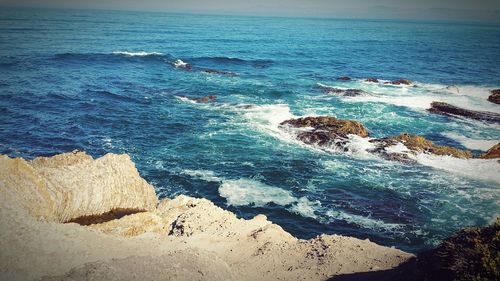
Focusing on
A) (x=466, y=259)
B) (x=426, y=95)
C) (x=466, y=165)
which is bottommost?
(x=466, y=165)

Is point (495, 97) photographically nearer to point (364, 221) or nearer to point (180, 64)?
point (364, 221)

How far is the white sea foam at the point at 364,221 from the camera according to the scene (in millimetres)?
17000

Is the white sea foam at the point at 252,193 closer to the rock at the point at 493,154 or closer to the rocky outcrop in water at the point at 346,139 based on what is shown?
A: the rocky outcrop in water at the point at 346,139

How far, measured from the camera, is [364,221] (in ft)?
57.2

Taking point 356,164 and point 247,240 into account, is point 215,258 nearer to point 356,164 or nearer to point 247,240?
point 247,240

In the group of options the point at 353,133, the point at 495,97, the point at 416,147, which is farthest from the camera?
the point at 495,97

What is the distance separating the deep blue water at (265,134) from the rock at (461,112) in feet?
4.97

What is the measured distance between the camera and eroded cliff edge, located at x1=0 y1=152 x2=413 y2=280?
8.73 metres

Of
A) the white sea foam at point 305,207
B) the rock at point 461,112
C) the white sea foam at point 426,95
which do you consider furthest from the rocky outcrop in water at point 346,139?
the white sea foam at point 426,95

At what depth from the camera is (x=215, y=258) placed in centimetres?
1011

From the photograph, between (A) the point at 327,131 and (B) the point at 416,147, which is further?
(A) the point at 327,131

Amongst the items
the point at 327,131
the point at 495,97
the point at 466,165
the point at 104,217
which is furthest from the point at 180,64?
the point at 104,217

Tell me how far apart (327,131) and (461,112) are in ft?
57.5

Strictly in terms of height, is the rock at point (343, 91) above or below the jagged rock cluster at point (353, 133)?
above
